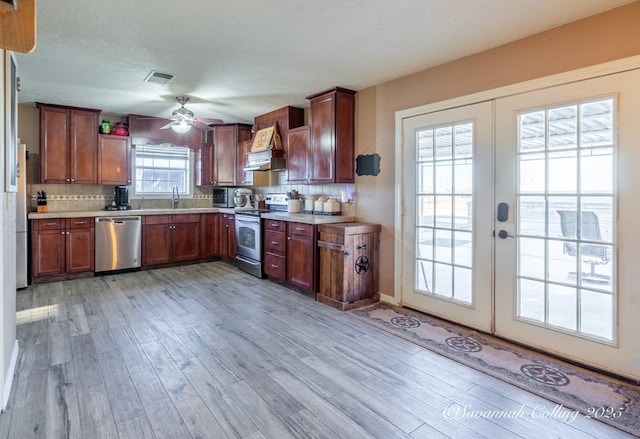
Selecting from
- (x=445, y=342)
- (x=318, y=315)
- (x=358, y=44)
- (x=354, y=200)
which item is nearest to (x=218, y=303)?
(x=318, y=315)

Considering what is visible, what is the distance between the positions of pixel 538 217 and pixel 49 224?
5.81 m

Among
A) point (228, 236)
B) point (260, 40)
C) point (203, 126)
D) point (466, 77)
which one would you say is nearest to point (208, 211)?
point (228, 236)

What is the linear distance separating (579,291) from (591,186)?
0.76m

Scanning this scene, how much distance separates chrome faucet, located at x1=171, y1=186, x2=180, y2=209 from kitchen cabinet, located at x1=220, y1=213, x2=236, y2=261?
0.92 metres

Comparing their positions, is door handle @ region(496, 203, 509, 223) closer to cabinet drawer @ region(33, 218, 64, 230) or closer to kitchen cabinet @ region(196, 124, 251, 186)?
kitchen cabinet @ region(196, 124, 251, 186)

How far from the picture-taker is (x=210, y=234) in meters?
6.17

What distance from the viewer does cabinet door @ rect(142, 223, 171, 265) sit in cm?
547

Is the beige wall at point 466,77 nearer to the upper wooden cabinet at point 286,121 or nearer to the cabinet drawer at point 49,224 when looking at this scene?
the upper wooden cabinet at point 286,121

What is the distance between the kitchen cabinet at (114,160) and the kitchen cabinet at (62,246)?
30.0 inches

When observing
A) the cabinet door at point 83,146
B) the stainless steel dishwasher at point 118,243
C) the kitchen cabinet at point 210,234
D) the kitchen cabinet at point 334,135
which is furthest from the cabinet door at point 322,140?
the cabinet door at point 83,146

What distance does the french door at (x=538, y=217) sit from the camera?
232 cm

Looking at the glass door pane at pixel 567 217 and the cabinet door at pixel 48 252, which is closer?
the glass door pane at pixel 567 217

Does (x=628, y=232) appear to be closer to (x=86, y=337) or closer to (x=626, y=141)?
(x=626, y=141)

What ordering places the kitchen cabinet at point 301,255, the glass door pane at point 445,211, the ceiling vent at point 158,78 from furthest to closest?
the kitchen cabinet at point 301,255
the ceiling vent at point 158,78
the glass door pane at point 445,211
